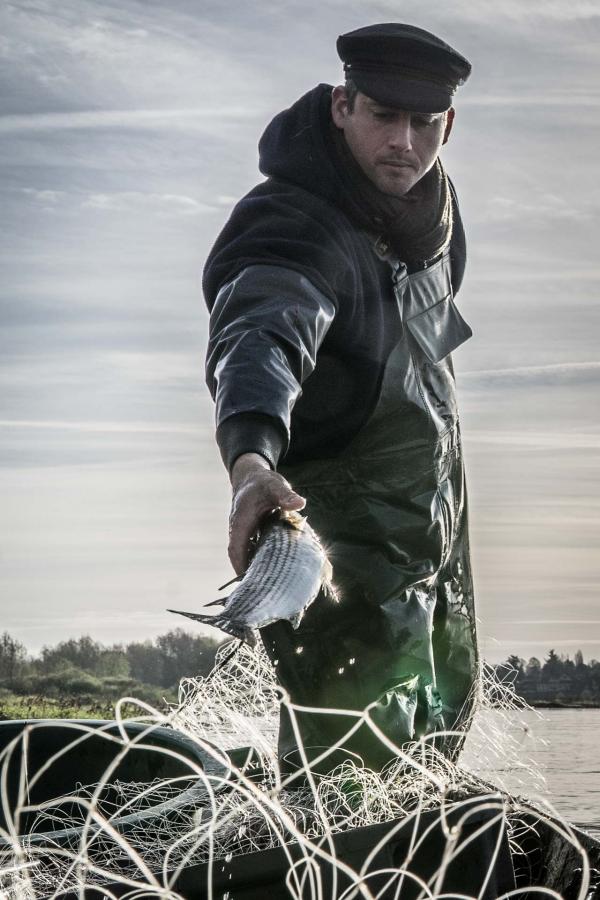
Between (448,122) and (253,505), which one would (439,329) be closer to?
(448,122)

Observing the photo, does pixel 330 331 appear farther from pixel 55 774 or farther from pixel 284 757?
pixel 55 774

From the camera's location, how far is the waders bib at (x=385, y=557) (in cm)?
324

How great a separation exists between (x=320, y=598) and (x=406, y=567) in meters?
0.29

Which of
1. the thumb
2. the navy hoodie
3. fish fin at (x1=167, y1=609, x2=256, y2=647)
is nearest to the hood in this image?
the navy hoodie

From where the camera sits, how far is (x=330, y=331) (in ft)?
10.4

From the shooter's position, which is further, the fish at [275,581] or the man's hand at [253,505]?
the man's hand at [253,505]

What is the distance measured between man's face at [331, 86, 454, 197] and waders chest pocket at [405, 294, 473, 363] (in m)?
0.38

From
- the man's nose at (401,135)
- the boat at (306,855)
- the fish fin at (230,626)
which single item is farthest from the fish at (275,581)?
the man's nose at (401,135)

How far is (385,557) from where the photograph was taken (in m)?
3.33

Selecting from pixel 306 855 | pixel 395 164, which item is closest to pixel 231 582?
pixel 306 855

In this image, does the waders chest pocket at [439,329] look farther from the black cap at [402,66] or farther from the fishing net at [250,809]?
the fishing net at [250,809]

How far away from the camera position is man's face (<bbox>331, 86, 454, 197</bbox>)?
3.28 m

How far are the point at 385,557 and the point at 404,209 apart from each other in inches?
39.5

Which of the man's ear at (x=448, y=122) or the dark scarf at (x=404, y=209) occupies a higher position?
the man's ear at (x=448, y=122)
